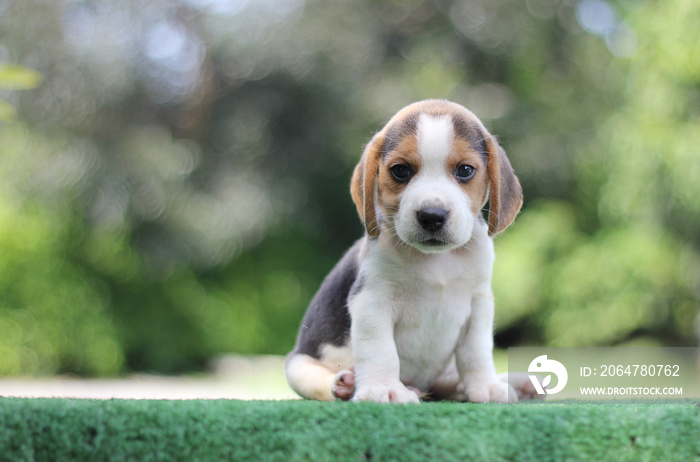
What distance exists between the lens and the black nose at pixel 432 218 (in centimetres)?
277

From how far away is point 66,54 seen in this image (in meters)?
10.0

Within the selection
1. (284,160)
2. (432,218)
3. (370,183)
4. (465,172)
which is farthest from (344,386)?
(284,160)

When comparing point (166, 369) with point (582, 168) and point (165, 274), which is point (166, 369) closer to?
point (165, 274)

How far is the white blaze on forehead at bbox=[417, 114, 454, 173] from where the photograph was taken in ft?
9.67

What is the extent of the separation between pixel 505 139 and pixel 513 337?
129 inches

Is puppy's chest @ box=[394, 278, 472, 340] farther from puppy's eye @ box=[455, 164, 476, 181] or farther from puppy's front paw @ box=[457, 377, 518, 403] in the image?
puppy's eye @ box=[455, 164, 476, 181]

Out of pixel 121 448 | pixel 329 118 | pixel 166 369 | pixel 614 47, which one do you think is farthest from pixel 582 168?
pixel 121 448

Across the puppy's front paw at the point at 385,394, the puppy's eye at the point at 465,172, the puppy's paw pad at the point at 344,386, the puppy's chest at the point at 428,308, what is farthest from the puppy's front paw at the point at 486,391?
the puppy's eye at the point at 465,172

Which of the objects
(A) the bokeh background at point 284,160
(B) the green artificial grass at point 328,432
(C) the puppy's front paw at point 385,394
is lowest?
(B) the green artificial grass at point 328,432

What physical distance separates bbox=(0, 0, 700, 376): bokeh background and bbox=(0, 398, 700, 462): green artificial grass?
6.92m

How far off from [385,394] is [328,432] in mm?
532

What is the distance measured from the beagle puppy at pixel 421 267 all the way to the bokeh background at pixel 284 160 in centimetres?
610

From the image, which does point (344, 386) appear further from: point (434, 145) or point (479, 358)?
point (434, 145)

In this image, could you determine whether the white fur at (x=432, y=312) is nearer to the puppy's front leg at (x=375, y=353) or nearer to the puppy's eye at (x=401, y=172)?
the puppy's front leg at (x=375, y=353)
